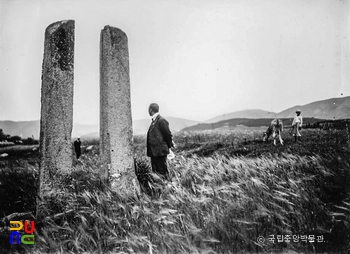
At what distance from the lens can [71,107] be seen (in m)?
4.50

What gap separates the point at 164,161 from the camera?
16.6 ft

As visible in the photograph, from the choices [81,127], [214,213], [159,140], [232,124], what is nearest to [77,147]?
[81,127]

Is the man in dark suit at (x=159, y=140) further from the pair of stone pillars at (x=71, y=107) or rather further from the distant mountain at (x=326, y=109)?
the distant mountain at (x=326, y=109)

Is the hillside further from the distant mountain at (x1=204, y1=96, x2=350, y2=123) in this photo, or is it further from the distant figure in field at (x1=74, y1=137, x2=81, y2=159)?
the distant figure in field at (x1=74, y1=137, x2=81, y2=159)

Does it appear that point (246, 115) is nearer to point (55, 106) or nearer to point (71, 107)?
point (71, 107)

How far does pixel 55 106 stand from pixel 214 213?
3031 millimetres

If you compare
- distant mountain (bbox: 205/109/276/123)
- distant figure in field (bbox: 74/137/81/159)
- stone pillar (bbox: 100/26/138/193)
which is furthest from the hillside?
distant figure in field (bbox: 74/137/81/159)

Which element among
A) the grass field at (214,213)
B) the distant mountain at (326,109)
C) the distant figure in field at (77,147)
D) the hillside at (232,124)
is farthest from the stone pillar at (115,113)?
the distant mountain at (326,109)

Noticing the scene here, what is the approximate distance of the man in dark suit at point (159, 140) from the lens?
16.3ft

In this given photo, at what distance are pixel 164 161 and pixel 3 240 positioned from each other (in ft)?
8.98

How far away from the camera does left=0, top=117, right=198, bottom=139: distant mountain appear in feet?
20.0

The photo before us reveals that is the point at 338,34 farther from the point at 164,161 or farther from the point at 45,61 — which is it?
the point at 45,61

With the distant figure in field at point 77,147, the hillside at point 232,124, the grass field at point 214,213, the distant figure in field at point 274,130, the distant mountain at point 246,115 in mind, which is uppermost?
the distant mountain at point 246,115

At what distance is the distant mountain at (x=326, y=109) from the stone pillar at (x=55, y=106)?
4686 mm
